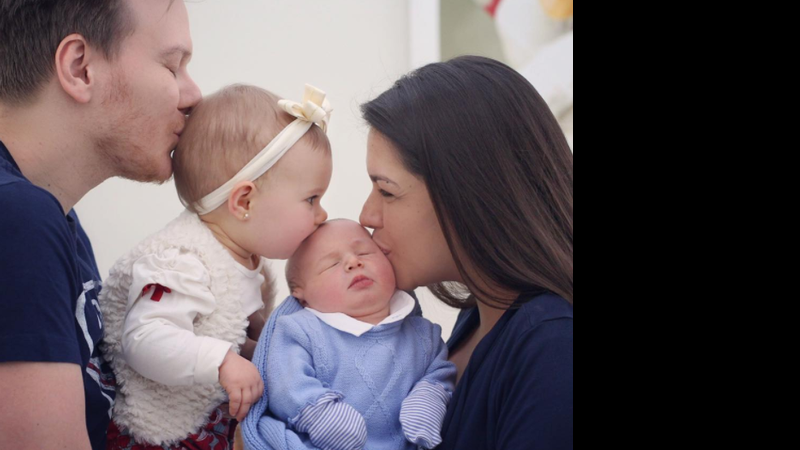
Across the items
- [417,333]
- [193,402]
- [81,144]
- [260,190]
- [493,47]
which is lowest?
[193,402]

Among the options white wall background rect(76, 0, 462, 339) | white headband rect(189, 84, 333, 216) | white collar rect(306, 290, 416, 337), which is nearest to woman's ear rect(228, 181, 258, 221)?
white headband rect(189, 84, 333, 216)

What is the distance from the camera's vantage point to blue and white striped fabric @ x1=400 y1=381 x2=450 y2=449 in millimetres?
1278

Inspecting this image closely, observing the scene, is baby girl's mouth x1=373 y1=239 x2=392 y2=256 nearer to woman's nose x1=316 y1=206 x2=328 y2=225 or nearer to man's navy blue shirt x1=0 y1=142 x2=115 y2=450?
woman's nose x1=316 y1=206 x2=328 y2=225

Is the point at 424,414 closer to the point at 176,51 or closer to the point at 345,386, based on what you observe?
the point at 345,386

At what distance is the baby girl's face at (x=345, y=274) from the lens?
1.47 m

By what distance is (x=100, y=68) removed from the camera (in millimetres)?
1296

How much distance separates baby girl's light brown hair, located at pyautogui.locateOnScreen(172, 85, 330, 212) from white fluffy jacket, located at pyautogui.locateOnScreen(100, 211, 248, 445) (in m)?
0.12

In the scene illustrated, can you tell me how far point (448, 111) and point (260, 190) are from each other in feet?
1.52

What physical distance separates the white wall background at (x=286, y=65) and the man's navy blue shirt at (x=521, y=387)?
1863mm

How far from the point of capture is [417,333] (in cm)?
151
